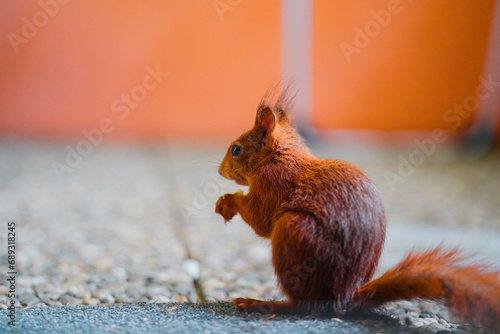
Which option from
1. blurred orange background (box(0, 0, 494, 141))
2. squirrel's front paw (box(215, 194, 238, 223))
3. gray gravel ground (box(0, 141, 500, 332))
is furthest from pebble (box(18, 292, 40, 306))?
blurred orange background (box(0, 0, 494, 141))

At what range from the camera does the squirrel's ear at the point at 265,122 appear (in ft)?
6.09

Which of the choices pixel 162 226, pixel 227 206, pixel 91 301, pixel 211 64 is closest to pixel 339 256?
pixel 227 206

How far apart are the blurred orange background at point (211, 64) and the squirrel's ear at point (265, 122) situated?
4.25 meters

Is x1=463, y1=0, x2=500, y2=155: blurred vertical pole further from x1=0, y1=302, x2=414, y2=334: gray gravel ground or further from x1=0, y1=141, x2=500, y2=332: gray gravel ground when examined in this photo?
x1=0, y1=302, x2=414, y2=334: gray gravel ground

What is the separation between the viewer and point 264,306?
168cm

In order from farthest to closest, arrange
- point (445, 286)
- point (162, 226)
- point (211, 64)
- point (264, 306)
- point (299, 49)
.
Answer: point (211, 64), point (299, 49), point (162, 226), point (264, 306), point (445, 286)

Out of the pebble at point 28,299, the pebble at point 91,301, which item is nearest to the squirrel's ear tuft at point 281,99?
the pebble at point 91,301

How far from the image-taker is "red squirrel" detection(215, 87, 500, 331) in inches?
58.3

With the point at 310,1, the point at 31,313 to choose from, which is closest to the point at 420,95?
the point at 310,1

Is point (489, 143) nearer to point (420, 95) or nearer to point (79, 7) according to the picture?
point (420, 95)

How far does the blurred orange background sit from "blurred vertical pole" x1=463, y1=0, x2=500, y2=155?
0.33 ft

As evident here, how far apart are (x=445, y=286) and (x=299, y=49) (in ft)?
16.1

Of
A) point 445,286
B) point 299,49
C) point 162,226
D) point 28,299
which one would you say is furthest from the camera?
point 299,49

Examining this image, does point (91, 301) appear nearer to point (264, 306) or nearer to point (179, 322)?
point (179, 322)
